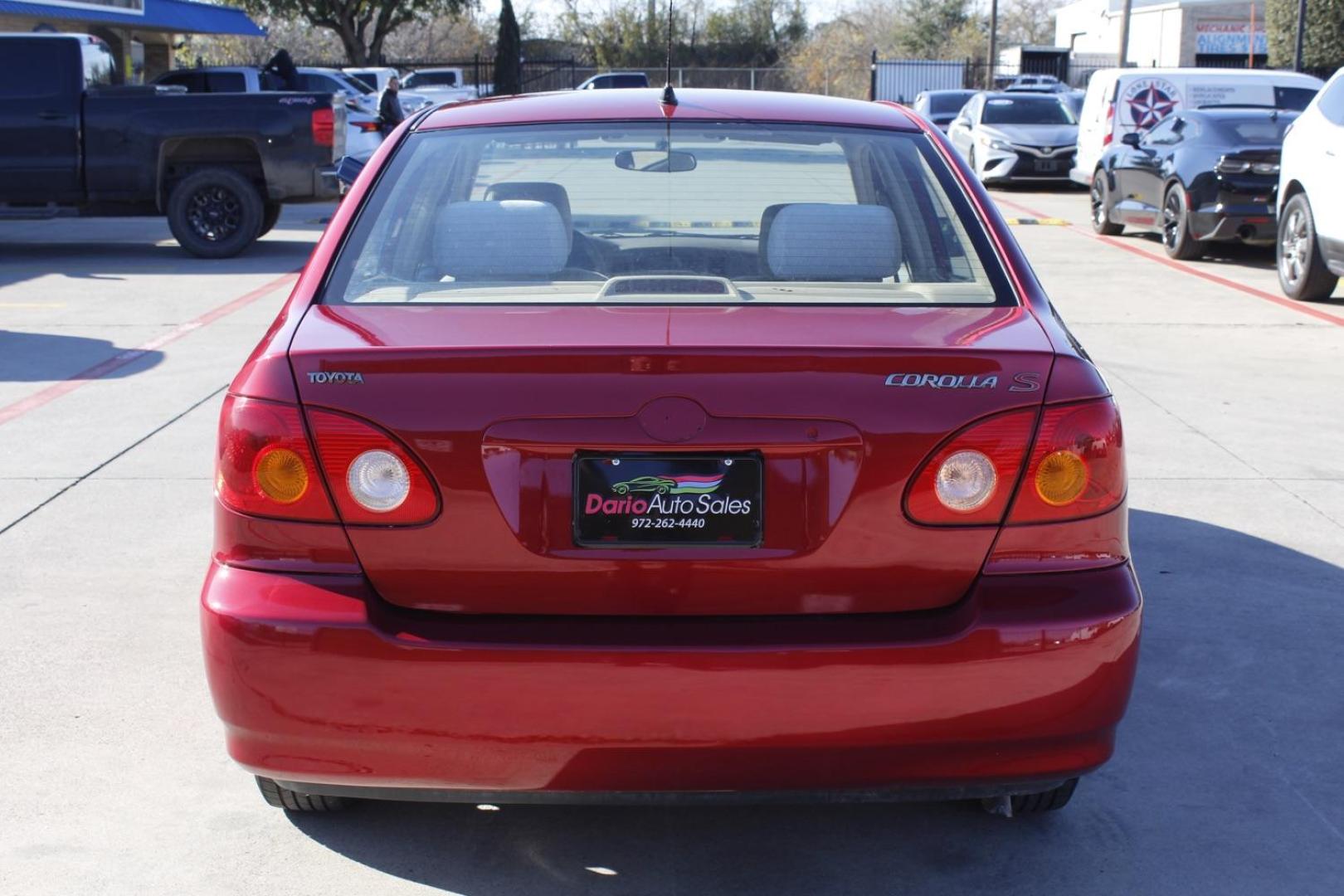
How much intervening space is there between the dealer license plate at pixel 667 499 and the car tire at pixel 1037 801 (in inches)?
41.6

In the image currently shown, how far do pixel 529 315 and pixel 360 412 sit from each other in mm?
449

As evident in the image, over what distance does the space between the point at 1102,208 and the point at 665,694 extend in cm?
1565

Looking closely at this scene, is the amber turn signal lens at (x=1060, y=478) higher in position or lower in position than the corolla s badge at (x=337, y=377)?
lower

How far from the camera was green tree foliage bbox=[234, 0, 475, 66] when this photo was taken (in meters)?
47.2

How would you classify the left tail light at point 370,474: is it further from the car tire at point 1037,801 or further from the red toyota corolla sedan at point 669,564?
the car tire at point 1037,801

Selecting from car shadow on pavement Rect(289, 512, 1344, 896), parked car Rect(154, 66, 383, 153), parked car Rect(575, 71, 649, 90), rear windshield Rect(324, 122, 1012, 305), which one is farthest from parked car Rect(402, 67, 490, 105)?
car shadow on pavement Rect(289, 512, 1344, 896)

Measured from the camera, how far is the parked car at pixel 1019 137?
76.7 feet

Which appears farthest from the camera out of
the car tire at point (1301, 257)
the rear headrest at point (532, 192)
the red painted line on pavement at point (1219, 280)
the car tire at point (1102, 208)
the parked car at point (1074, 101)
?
the parked car at point (1074, 101)

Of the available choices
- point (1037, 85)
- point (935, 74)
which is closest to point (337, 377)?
point (1037, 85)

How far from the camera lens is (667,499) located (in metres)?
2.86

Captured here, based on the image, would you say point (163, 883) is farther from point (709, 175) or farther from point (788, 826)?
point (709, 175)

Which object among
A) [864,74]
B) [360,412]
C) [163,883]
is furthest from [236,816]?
[864,74]

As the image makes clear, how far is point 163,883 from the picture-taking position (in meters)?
3.32

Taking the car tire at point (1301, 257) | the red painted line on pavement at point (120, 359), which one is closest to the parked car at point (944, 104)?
the car tire at point (1301, 257)
